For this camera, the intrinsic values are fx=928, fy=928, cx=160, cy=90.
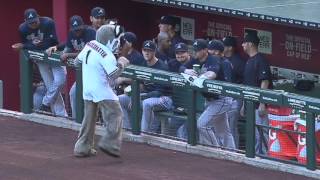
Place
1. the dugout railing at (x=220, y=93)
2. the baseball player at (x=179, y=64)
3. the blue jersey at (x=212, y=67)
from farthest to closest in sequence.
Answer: the baseball player at (x=179, y=64), the blue jersey at (x=212, y=67), the dugout railing at (x=220, y=93)

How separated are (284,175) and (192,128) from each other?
4.85ft

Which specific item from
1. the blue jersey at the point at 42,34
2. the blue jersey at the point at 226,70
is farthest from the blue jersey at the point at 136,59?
the blue jersey at the point at 42,34

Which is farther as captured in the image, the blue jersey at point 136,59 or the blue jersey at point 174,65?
the blue jersey at point 136,59

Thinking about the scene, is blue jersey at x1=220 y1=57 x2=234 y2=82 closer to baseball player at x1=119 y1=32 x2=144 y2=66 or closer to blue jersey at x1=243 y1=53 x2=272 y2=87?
blue jersey at x1=243 y1=53 x2=272 y2=87

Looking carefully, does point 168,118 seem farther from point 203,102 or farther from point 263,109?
point 263,109

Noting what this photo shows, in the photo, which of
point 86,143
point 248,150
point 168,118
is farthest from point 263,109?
point 86,143

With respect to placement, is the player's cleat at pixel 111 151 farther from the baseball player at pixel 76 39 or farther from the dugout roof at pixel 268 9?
the dugout roof at pixel 268 9

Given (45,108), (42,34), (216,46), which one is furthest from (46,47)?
(216,46)

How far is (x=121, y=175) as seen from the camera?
999 cm

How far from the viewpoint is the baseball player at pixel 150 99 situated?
1143cm

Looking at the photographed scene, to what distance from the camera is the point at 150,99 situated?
11469 millimetres

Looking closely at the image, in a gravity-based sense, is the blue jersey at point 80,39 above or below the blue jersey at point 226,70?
above

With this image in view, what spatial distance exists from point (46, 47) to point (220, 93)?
3.35 metres

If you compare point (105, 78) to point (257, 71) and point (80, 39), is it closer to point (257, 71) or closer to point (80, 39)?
point (257, 71)
